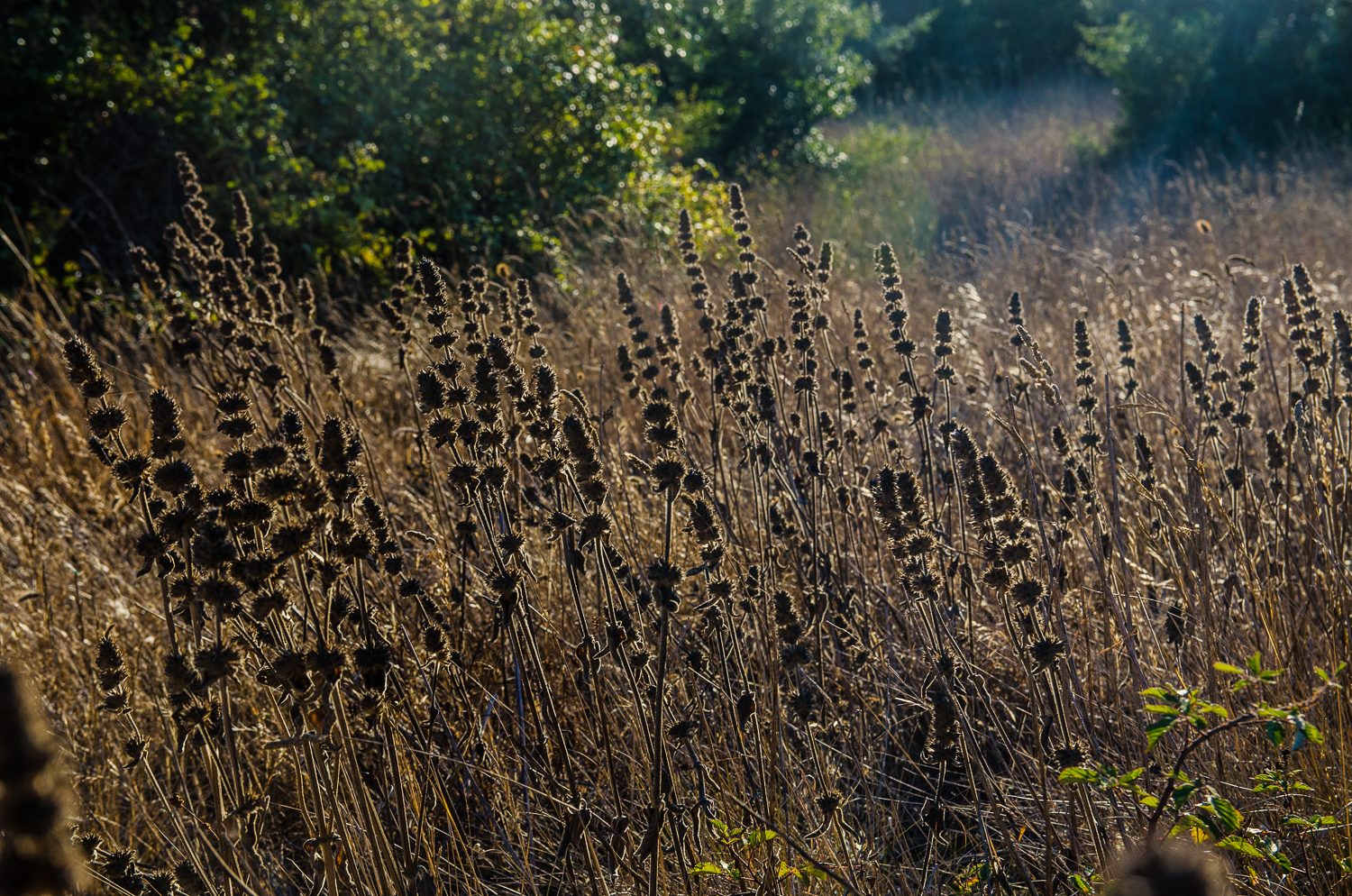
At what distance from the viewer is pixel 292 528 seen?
57.4 inches

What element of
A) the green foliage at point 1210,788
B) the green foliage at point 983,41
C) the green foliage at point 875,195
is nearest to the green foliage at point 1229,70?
the green foliage at point 875,195

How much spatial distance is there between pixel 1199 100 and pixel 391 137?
11944mm

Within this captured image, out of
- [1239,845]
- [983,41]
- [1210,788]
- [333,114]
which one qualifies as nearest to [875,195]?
[333,114]

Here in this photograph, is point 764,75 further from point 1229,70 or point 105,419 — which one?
point 105,419

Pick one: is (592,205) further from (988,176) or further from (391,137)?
(988,176)

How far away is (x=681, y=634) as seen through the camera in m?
2.27

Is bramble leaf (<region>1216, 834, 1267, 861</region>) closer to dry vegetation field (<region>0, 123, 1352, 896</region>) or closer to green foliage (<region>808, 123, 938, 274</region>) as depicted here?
dry vegetation field (<region>0, 123, 1352, 896</region>)

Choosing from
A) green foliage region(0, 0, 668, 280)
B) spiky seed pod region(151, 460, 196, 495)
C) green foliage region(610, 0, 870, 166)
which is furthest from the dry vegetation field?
green foliage region(610, 0, 870, 166)

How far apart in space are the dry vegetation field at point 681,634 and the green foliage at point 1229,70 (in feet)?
39.1

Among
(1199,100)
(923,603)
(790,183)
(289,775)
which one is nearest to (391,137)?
(790,183)

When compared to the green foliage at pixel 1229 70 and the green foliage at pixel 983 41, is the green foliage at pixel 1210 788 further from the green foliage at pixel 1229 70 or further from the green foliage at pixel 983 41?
the green foliage at pixel 983 41

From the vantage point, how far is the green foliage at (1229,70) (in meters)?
14.1

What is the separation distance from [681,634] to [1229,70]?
52.9 feet

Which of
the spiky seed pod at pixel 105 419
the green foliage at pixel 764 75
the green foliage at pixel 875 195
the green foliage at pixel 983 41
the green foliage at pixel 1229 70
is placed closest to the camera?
the spiky seed pod at pixel 105 419
